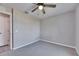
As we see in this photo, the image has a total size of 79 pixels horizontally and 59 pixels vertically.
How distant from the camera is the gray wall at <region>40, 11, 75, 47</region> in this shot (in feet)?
10.9

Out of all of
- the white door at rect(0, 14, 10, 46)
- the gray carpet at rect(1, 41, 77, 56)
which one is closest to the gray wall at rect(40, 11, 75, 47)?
the gray carpet at rect(1, 41, 77, 56)

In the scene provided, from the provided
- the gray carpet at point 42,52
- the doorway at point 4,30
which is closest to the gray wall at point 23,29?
the gray carpet at point 42,52

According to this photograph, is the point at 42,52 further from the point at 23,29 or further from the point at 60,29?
the point at 60,29

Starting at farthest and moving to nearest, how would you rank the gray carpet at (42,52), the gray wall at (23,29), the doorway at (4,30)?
the doorway at (4,30), the gray wall at (23,29), the gray carpet at (42,52)

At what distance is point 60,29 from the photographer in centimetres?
389

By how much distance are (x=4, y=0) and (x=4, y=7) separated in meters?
2.25

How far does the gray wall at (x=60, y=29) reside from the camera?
334 cm

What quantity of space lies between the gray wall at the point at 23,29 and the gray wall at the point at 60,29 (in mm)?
546

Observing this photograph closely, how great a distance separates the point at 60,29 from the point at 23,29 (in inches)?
69.6

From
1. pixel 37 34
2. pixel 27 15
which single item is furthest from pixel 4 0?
pixel 37 34

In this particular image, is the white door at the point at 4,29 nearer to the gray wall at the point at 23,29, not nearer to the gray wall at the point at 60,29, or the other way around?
the gray wall at the point at 23,29

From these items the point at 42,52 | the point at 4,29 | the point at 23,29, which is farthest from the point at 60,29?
the point at 4,29

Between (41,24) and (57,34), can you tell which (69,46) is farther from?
(41,24)

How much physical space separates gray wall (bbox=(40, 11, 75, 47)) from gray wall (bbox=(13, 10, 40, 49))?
21.5 inches
